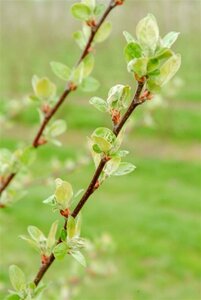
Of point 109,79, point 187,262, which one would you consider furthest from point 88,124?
point 187,262

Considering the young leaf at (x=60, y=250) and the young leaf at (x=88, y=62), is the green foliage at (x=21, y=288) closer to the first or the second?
the young leaf at (x=60, y=250)

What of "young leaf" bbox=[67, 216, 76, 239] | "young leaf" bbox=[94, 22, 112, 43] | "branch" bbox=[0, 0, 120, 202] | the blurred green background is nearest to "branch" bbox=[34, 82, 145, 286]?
"young leaf" bbox=[67, 216, 76, 239]

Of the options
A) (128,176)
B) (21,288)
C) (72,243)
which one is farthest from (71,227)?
(128,176)

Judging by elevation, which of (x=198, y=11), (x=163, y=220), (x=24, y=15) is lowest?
(x=163, y=220)

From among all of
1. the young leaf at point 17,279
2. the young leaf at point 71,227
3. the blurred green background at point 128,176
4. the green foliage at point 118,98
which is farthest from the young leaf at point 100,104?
the blurred green background at point 128,176

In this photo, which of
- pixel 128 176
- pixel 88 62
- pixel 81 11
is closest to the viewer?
pixel 81 11

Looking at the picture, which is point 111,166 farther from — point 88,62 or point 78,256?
point 88,62

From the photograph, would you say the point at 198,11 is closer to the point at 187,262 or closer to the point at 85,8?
the point at 187,262
